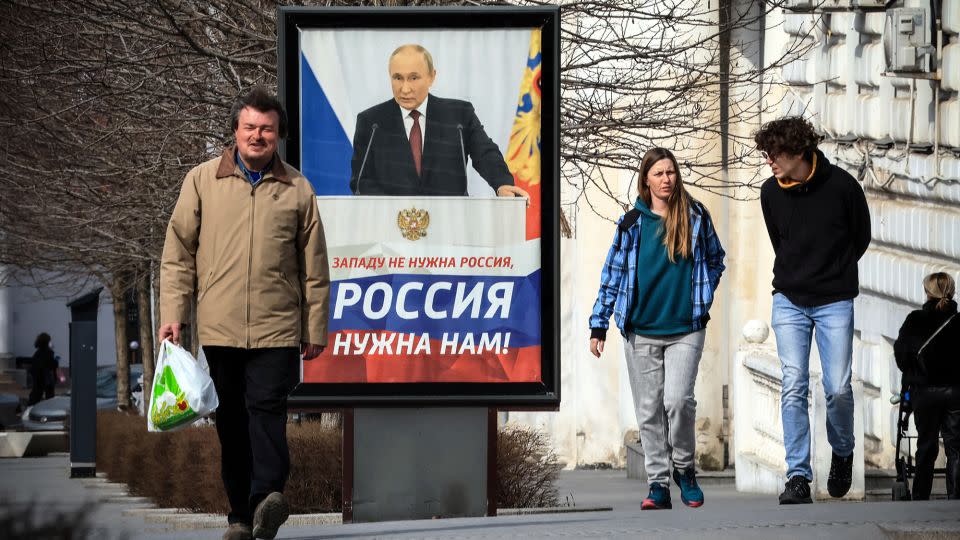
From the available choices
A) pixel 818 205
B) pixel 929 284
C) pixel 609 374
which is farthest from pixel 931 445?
pixel 609 374

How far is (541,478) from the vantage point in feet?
44.9

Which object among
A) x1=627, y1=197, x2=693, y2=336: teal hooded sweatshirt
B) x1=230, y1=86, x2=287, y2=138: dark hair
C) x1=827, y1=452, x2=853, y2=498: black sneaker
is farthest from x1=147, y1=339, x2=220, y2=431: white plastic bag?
x1=827, y1=452, x2=853, y2=498: black sneaker

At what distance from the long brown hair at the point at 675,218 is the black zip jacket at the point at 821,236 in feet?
1.76

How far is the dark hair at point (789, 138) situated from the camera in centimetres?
925

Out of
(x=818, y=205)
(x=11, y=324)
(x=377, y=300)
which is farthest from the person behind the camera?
(x=11, y=324)

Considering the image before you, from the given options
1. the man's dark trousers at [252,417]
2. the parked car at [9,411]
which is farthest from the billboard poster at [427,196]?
the parked car at [9,411]

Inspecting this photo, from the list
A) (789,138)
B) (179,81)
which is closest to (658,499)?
(789,138)

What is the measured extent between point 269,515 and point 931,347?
6.75 m

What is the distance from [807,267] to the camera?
9.26m

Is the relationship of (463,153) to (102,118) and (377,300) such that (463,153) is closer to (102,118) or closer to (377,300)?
(377,300)

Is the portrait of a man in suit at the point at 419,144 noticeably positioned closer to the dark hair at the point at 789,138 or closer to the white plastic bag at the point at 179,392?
the dark hair at the point at 789,138

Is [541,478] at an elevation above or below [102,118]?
below

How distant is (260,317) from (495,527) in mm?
1696

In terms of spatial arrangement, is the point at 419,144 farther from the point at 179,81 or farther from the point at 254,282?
the point at 179,81
